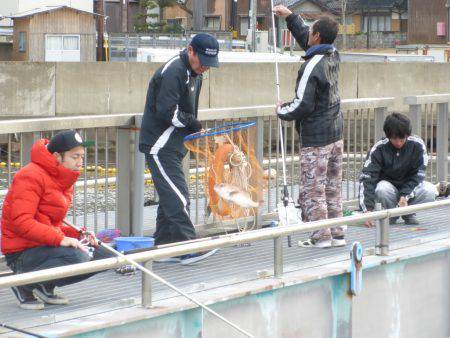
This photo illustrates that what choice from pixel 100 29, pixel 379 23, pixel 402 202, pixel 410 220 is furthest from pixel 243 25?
pixel 410 220

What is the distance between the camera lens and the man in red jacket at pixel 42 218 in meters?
6.36

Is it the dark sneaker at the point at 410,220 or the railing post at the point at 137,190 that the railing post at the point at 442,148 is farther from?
the railing post at the point at 137,190

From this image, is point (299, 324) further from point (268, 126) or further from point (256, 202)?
point (268, 126)

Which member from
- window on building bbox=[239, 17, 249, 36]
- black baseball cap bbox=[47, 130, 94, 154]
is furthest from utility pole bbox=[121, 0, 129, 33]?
black baseball cap bbox=[47, 130, 94, 154]

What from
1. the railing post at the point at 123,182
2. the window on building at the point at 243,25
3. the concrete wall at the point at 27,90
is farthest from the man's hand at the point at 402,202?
the window on building at the point at 243,25

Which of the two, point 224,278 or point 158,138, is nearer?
point 224,278

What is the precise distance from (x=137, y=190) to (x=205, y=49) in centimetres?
134

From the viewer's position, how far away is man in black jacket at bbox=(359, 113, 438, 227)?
987 cm

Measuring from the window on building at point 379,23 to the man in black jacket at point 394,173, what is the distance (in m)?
79.9


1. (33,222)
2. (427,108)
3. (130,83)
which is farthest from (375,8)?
(33,222)

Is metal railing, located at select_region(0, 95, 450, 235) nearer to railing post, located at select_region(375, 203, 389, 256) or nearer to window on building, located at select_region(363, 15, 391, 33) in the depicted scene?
railing post, located at select_region(375, 203, 389, 256)

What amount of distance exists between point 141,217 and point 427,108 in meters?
4.06

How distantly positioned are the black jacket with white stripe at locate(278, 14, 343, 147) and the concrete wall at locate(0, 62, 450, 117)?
19.7 m

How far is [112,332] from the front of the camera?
599 centimetres
